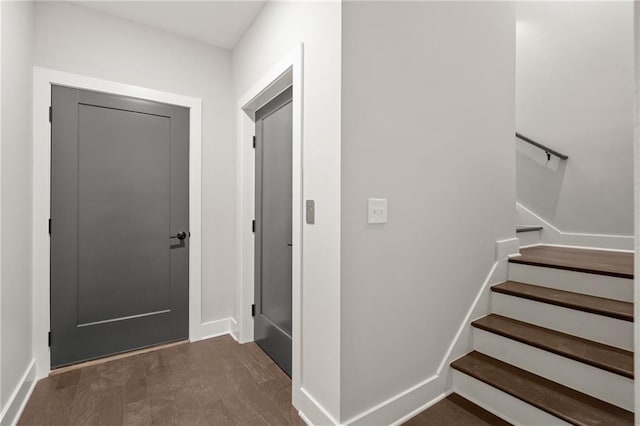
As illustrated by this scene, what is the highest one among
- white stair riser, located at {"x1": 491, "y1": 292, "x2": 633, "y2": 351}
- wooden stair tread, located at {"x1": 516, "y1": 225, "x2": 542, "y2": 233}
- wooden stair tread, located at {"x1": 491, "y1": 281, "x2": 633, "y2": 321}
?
wooden stair tread, located at {"x1": 516, "y1": 225, "x2": 542, "y2": 233}

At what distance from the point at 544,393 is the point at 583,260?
122 cm

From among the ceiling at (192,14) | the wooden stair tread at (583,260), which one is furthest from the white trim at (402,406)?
the ceiling at (192,14)

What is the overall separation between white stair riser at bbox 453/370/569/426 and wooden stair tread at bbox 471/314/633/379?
34 centimetres

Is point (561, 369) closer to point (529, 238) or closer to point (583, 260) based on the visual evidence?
point (583, 260)

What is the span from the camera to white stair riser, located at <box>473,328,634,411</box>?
1437 millimetres

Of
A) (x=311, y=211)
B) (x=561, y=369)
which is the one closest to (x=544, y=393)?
(x=561, y=369)

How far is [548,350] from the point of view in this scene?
166 cm

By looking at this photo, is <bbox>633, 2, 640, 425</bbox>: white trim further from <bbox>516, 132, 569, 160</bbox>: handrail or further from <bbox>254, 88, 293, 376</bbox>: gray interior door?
<bbox>516, 132, 569, 160</bbox>: handrail

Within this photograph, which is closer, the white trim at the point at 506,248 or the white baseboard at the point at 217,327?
the white trim at the point at 506,248

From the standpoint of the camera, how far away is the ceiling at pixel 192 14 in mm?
2234

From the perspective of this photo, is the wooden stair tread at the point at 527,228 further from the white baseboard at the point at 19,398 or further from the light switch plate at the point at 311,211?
the white baseboard at the point at 19,398

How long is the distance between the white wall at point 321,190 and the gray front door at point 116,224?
1.47 metres

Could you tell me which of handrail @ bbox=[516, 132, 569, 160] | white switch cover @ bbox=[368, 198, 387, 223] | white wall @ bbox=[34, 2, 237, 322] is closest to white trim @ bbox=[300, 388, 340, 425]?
white switch cover @ bbox=[368, 198, 387, 223]

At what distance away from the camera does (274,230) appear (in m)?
2.42
